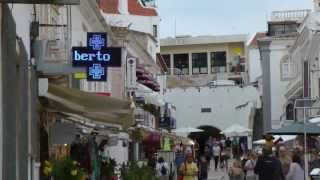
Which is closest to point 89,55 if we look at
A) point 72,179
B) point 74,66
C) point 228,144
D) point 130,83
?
point 74,66

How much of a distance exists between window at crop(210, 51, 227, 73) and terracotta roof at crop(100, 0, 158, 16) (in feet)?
86.1

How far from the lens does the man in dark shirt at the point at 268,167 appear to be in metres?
16.1

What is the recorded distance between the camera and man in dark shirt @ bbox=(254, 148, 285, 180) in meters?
16.1

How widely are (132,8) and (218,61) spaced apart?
3371cm

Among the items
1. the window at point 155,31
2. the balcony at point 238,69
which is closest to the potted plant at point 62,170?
the window at point 155,31

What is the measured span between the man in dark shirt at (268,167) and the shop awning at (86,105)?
9.39 ft

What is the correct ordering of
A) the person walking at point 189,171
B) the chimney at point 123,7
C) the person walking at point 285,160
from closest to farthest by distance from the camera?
the person walking at point 285,160
the person walking at point 189,171
the chimney at point 123,7

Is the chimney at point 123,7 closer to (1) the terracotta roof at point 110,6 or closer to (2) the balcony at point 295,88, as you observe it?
(1) the terracotta roof at point 110,6

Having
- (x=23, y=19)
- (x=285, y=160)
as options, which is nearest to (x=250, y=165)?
(x=285, y=160)

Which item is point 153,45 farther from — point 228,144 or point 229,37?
point 229,37

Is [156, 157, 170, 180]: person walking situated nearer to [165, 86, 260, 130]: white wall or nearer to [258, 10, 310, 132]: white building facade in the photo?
[258, 10, 310, 132]: white building facade

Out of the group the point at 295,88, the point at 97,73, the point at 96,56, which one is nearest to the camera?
the point at 96,56

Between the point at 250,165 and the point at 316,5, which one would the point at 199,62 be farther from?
the point at 250,165

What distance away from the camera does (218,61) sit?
91812 mm
